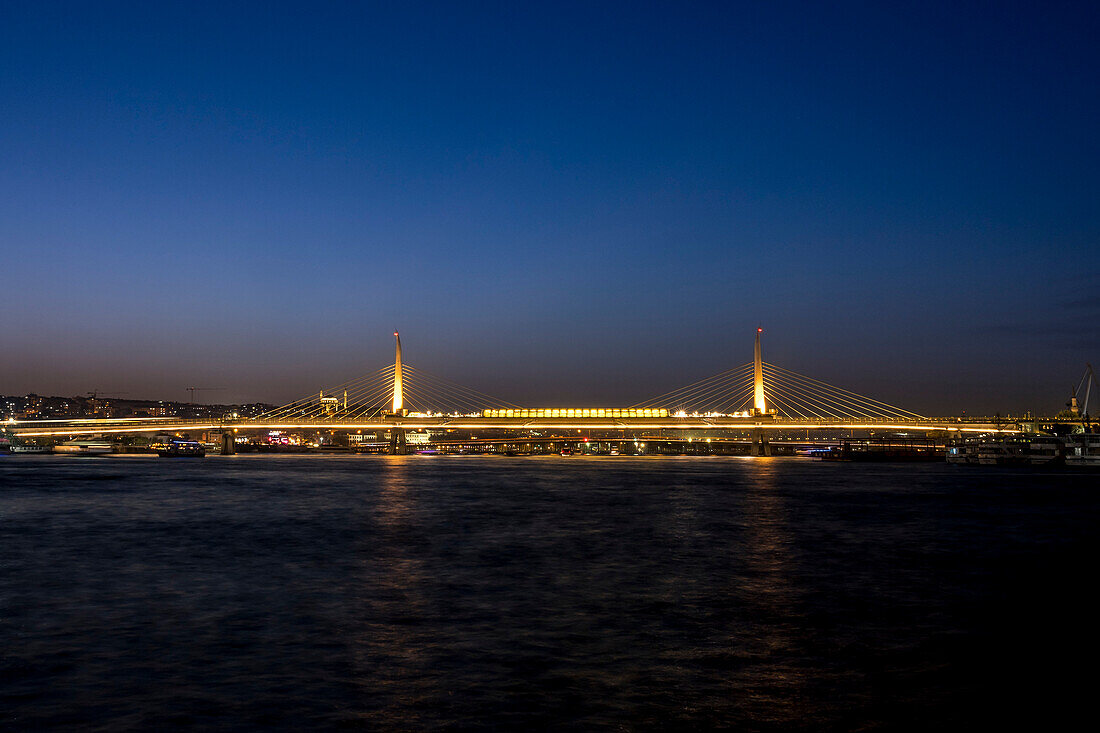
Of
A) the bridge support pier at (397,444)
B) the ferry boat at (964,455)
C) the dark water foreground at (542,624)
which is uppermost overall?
the dark water foreground at (542,624)

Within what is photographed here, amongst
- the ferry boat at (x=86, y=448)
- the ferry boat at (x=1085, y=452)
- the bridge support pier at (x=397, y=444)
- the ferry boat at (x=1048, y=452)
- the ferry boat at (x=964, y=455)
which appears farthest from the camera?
the ferry boat at (x=86, y=448)

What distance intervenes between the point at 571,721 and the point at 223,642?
6.57 metres

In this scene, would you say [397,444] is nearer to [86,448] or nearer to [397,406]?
[397,406]

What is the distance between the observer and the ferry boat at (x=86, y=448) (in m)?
160

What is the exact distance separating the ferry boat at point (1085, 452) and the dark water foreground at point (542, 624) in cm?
7792

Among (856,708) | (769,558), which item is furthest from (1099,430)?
(856,708)

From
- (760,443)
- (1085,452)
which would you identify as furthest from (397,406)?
(1085,452)

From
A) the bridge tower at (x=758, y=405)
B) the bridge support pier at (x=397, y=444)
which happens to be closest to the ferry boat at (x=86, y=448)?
the bridge support pier at (x=397, y=444)

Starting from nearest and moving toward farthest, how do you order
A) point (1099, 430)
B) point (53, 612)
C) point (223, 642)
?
point (223, 642), point (53, 612), point (1099, 430)

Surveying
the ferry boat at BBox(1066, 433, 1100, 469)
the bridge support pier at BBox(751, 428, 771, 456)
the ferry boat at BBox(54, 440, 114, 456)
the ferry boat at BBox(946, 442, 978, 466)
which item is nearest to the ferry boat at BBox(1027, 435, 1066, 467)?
the ferry boat at BBox(1066, 433, 1100, 469)

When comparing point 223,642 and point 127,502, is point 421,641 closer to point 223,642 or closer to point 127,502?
point 223,642

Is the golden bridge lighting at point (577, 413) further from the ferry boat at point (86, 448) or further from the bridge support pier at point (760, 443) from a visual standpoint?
the ferry boat at point (86, 448)

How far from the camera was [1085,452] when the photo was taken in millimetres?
→ 108125

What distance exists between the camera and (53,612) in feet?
51.6
